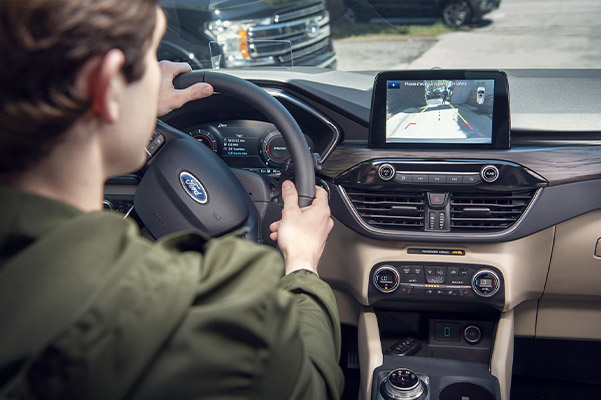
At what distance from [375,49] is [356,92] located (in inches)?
30.2

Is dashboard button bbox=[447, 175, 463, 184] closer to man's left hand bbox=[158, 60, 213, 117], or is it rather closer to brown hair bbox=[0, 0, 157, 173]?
man's left hand bbox=[158, 60, 213, 117]

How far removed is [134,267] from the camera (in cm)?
77

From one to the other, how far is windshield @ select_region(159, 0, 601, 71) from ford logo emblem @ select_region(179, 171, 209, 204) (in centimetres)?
104

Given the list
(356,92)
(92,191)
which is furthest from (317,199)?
(356,92)

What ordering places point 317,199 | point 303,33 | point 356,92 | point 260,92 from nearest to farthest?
1. point 317,199
2. point 260,92
3. point 356,92
4. point 303,33

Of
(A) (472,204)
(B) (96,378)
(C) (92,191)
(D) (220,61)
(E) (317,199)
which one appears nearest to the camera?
(B) (96,378)

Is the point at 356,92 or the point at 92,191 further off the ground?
the point at 92,191

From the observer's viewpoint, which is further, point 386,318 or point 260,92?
point 386,318

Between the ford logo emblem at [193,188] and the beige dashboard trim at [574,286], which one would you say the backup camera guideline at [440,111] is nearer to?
the beige dashboard trim at [574,286]

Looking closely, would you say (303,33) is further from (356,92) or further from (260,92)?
(260,92)

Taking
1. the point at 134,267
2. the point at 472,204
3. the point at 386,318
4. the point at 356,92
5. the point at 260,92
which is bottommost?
the point at 386,318

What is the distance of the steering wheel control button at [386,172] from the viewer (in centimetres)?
246

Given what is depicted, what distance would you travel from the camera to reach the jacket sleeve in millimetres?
783

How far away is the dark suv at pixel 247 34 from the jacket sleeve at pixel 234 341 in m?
2.12
